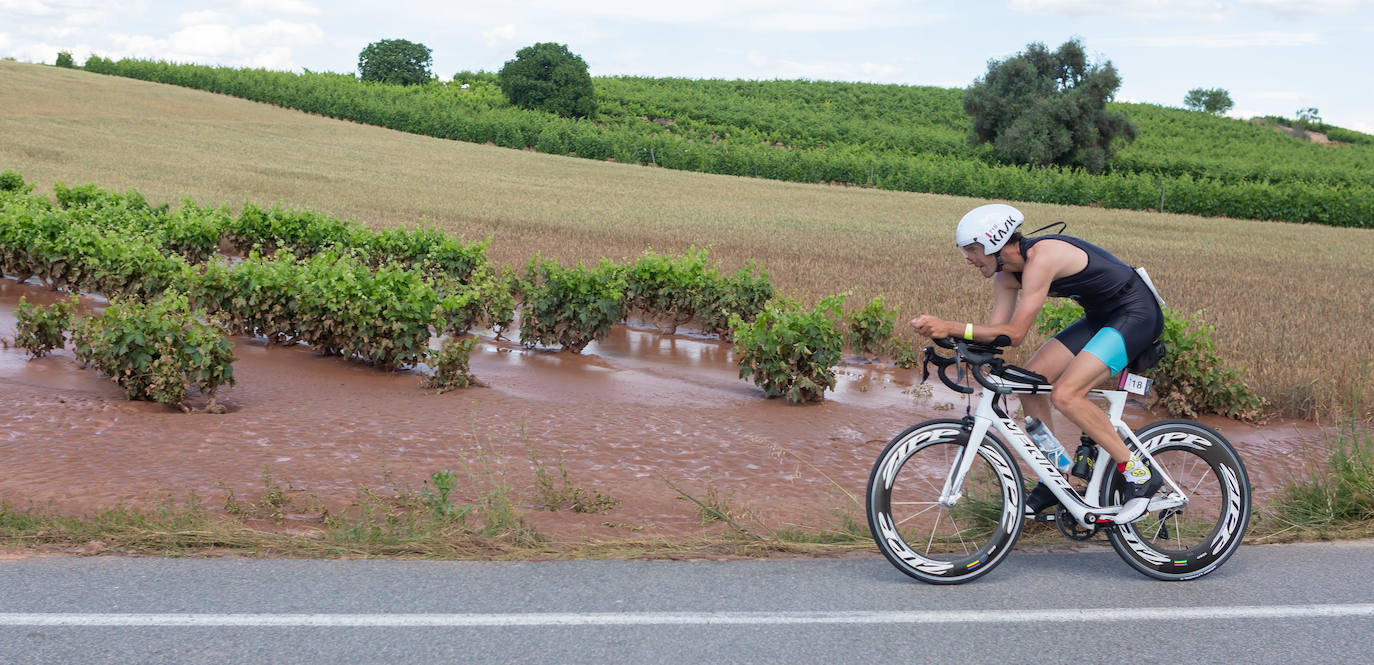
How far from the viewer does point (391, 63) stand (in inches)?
4414

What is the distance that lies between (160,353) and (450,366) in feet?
7.81

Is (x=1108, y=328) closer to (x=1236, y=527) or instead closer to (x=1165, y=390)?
(x=1236, y=527)

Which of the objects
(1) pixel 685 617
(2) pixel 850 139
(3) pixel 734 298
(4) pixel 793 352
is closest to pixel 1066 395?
(1) pixel 685 617

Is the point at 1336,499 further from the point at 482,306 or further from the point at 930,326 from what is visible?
the point at 482,306

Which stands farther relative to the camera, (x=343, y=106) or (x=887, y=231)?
(x=343, y=106)

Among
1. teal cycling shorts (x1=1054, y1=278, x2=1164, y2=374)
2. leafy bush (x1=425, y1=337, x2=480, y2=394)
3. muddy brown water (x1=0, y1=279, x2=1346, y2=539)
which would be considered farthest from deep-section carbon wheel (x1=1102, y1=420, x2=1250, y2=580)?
leafy bush (x1=425, y1=337, x2=480, y2=394)

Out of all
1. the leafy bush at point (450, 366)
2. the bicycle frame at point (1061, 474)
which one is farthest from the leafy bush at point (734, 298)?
the bicycle frame at point (1061, 474)

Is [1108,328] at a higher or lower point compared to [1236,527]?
higher

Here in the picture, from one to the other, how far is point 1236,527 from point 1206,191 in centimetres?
5446

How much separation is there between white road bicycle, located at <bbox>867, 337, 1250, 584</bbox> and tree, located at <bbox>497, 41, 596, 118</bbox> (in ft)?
264

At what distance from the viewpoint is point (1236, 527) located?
5539 millimetres

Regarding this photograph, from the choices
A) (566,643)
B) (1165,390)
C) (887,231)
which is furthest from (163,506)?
(887,231)

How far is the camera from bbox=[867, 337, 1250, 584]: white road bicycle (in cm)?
533

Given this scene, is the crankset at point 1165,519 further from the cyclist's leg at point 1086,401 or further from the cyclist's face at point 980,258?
the cyclist's face at point 980,258
